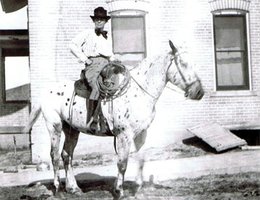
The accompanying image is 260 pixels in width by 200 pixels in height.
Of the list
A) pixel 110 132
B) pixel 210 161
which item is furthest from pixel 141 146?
pixel 210 161

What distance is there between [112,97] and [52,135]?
1.04m

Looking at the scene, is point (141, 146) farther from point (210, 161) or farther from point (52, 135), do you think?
point (210, 161)

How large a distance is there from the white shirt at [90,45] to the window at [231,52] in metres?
3.47

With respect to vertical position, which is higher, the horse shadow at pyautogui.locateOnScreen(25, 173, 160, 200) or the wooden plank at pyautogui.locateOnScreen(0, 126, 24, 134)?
the wooden plank at pyautogui.locateOnScreen(0, 126, 24, 134)

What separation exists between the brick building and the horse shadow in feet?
4.49

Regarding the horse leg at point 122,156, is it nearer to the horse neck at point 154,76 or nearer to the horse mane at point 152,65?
the horse neck at point 154,76

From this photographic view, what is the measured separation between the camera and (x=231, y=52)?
8.51 metres

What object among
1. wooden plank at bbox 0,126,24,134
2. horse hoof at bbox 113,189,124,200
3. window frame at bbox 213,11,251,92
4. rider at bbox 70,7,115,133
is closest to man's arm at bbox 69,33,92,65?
rider at bbox 70,7,115,133

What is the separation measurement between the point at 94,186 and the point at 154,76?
5.39 ft

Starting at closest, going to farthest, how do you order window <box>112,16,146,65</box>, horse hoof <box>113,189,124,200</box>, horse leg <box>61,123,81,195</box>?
horse hoof <box>113,189,124,200</box> < horse leg <box>61,123,81,195</box> < window <box>112,16,146,65</box>

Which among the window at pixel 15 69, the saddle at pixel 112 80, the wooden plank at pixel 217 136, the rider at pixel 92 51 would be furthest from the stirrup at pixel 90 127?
the window at pixel 15 69

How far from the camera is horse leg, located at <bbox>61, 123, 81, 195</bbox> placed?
18.5 feet

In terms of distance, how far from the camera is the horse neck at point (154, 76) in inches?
203

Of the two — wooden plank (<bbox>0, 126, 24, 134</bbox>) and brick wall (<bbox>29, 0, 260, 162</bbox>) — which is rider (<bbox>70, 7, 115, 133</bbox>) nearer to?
brick wall (<bbox>29, 0, 260, 162</bbox>)
